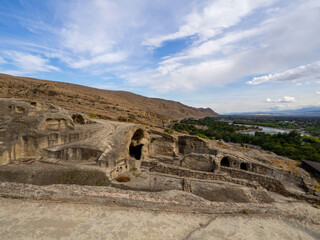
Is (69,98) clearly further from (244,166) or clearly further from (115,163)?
(244,166)

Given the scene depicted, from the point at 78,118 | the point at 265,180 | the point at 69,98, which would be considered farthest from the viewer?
the point at 69,98

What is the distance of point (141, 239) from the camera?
469cm

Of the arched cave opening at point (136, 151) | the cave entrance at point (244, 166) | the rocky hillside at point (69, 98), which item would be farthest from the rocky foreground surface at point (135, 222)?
the rocky hillside at point (69, 98)

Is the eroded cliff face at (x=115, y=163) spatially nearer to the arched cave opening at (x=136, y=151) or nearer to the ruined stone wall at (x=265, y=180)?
the ruined stone wall at (x=265, y=180)

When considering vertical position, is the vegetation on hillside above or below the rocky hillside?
below

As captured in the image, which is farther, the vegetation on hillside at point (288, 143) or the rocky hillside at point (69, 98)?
the rocky hillside at point (69, 98)

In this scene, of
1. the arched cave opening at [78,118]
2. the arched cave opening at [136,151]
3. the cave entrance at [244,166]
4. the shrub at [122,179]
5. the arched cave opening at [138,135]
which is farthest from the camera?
the arched cave opening at [78,118]

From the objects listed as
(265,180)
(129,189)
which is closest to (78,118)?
(129,189)

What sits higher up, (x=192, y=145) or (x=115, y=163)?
(x=115, y=163)

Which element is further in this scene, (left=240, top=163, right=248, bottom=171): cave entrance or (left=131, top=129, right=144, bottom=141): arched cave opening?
(left=131, top=129, right=144, bottom=141): arched cave opening

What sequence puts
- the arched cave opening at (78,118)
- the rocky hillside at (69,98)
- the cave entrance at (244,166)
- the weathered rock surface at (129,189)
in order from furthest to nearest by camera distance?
the rocky hillside at (69,98), the arched cave opening at (78,118), the cave entrance at (244,166), the weathered rock surface at (129,189)

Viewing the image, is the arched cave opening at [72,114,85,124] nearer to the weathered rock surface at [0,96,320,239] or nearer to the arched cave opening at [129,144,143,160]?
the weathered rock surface at [0,96,320,239]

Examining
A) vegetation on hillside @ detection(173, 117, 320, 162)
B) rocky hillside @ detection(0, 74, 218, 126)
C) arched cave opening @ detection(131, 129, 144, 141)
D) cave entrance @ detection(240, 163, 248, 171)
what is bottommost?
vegetation on hillside @ detection(173, 117, 320, 162)

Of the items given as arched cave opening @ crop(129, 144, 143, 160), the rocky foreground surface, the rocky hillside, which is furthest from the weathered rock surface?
the rocky hillside
